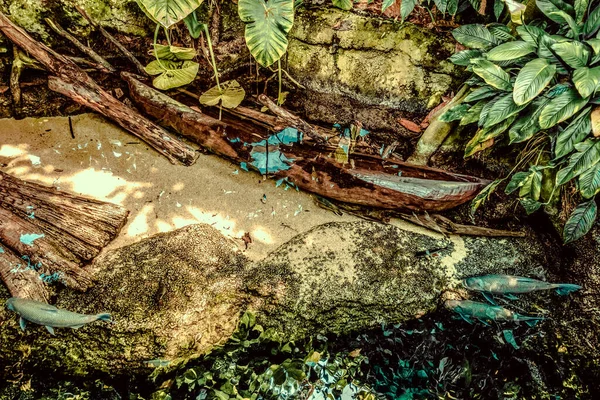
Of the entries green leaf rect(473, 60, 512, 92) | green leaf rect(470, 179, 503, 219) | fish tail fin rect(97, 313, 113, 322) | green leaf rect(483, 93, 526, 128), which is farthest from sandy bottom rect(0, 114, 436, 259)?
green leaf rect(473, 60, 512, 92)

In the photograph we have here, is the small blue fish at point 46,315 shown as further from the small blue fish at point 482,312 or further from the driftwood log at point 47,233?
the small blue fish at point 482,312

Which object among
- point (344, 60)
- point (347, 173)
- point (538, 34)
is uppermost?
point (538, 34)

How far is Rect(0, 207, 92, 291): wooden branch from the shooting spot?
2.49m

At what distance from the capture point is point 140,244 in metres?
2.75

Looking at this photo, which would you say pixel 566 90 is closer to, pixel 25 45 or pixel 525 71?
pixel 525 71

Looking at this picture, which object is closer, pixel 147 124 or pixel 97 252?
pixel 97 252

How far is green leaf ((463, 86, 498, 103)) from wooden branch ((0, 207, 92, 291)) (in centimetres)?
284

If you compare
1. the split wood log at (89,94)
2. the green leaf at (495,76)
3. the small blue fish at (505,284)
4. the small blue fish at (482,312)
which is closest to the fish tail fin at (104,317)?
the split wood log at (89,94)

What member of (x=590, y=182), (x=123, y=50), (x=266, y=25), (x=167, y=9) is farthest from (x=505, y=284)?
(x=123, y=50)

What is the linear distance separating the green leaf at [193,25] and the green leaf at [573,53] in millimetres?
2566

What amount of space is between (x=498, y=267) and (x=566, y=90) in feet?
4.06

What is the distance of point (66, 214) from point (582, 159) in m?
3.36

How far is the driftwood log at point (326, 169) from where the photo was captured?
3.07 metres

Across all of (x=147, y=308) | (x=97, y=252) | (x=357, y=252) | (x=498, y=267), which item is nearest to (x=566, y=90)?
(x=498, y=267)
